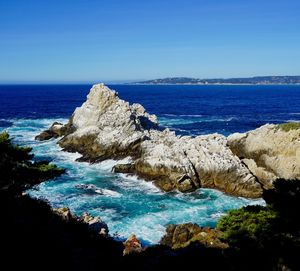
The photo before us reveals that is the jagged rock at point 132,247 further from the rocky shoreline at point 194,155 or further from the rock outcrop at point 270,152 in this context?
the rock outcrop at point 270,152

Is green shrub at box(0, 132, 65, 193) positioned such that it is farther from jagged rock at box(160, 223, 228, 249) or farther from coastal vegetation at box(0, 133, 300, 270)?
jagged rock at box(160, 223, 228, 249)

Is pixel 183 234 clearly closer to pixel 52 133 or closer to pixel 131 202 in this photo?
pixel 131 202

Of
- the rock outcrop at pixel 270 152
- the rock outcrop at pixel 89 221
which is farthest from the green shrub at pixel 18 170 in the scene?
the rock outcrop at pixel 270 152

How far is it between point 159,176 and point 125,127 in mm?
12619

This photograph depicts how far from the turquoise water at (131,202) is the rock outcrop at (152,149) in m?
1.34

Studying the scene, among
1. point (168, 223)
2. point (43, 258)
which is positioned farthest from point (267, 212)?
point (168, 223)

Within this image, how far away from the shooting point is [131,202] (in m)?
38.4

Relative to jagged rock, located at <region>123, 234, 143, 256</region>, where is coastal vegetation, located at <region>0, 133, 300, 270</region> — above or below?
above

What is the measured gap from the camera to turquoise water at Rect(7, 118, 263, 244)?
3362cm

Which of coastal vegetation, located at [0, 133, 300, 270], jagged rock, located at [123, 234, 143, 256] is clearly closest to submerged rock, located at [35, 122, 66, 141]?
jagged rock, located at [123, 234, 143, 256]

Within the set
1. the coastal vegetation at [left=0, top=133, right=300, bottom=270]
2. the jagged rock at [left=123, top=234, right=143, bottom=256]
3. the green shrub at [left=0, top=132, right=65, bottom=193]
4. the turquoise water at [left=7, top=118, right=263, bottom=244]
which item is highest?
the green shrub at [left=0, top=132, right=65, bottom=193]

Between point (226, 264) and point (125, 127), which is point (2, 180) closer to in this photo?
point (226, 264)

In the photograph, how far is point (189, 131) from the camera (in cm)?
7650

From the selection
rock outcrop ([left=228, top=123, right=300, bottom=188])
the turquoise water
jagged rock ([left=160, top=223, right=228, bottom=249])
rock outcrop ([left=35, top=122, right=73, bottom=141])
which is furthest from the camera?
rock outcrop ([left=35, top=122, right=73, bottom=141])
